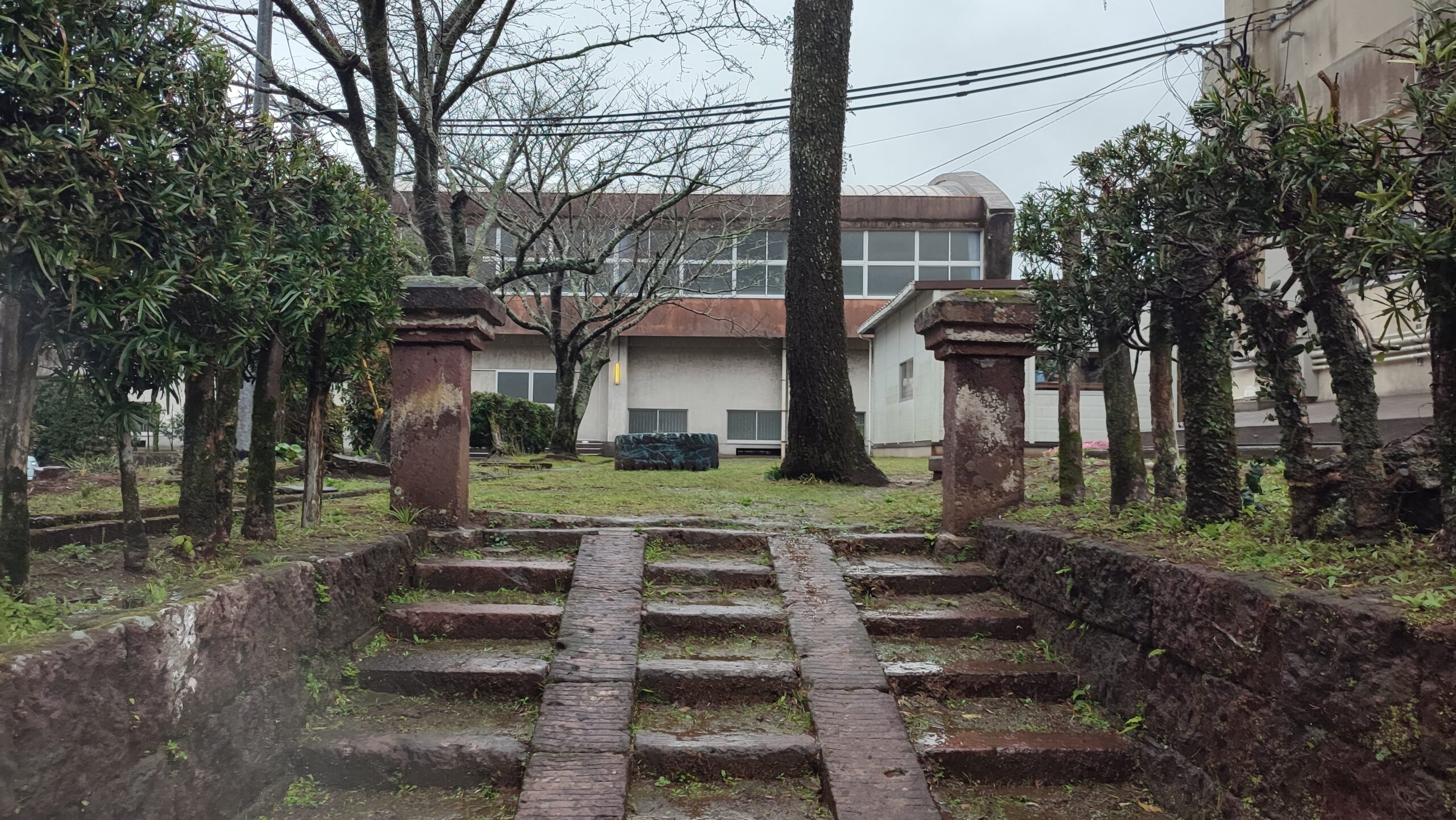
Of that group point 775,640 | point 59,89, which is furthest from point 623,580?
point 59,89

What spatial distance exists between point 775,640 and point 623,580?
3.01 feet

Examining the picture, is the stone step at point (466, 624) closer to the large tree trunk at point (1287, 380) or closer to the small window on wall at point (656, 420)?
the large tree trunk at point (1287, 380)

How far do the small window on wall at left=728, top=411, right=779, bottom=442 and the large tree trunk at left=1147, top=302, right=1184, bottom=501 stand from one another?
18.3 m

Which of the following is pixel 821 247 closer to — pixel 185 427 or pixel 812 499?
pixel 812 499

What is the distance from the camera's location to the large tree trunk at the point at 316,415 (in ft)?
14.5

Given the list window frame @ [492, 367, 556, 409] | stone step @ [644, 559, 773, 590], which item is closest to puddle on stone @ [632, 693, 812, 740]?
stone step @ [644, 559, 773, 590]

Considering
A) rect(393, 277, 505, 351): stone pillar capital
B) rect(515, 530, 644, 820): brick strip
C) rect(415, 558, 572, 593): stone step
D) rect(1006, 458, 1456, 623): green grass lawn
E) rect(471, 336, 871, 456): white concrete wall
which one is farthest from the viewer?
rect(471, 336, 871, 456): white concrete wall

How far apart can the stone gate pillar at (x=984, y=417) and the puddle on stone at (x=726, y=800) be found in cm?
249

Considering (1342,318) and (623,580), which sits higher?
(1342,318)

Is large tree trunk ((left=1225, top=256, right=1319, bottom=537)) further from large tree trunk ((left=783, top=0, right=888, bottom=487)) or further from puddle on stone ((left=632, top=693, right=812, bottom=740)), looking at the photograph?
large tree trunk ((left=783, top=0, right=888, bottom=487))

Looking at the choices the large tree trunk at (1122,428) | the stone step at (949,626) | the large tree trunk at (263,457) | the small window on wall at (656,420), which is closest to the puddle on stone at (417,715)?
the large tree trunk at (263,457)

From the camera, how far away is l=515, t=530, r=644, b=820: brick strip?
318cm

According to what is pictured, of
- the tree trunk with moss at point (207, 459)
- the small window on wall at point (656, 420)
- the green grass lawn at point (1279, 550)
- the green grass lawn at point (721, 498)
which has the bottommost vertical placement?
the green grass lawn at point (721, 498)

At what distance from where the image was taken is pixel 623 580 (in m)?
4.83
